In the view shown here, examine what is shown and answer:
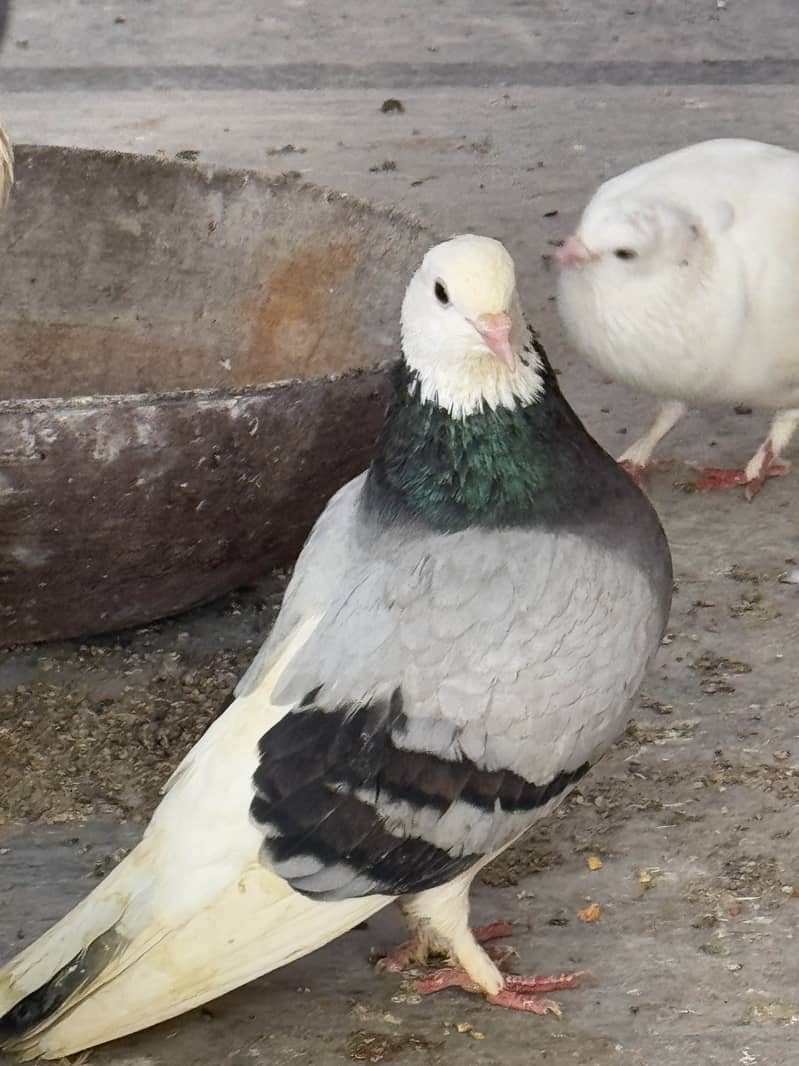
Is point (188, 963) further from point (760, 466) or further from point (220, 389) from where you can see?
point (760, 466)

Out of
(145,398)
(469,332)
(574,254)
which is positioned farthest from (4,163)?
(469,332)

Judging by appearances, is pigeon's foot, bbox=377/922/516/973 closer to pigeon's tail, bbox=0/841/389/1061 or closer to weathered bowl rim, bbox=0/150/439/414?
pigeon's tail, bbox=0/841/389/1061

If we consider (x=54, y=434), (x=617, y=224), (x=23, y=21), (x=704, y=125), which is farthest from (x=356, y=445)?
(x=23, y=21)

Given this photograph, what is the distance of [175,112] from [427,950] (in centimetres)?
397

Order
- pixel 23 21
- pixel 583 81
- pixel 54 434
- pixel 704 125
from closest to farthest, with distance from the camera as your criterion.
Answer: pixel 54 434, pixel 704 125, pixel 583 81, pixel 23 21

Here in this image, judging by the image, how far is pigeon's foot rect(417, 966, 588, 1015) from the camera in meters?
2.23

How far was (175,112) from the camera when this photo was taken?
18.5 feet

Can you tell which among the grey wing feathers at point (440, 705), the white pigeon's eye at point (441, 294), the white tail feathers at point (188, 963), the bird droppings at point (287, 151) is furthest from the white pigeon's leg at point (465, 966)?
the bird droppings at point (287, 151)

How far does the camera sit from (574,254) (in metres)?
3.28

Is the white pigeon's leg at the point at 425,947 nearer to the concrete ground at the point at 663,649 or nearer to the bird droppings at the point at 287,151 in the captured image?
the concrete ground at the point at 663,649

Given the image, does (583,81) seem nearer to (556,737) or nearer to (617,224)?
(617,224)

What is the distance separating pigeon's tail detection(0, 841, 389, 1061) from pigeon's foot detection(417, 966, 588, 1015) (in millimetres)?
338

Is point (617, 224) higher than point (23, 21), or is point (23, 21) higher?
point (617, 224)

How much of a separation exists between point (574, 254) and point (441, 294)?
126 centimetres
